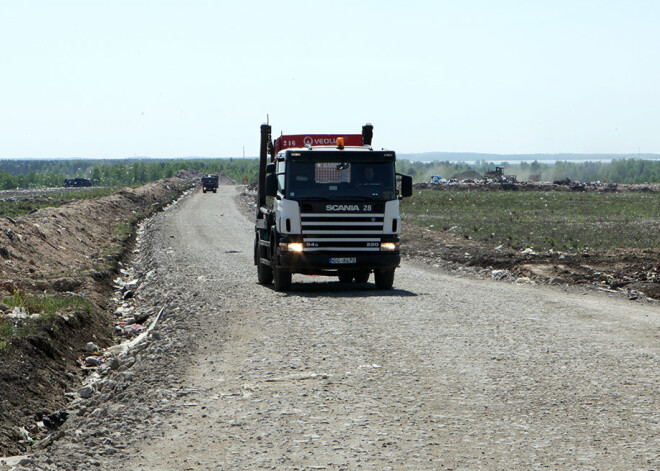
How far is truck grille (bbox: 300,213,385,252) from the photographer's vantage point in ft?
55.0

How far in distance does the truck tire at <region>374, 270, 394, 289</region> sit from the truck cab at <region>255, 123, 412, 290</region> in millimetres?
722

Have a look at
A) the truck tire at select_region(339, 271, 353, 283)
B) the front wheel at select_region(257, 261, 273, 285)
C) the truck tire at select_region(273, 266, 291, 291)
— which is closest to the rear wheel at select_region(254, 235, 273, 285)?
the front wheel at select_region(257, 261, 273, 285)

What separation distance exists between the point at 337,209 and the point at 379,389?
8223 millimetres

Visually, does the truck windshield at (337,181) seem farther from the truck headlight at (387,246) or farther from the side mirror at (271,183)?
the truck headlight at (387,246)

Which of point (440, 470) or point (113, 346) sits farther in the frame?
point (113, 346)

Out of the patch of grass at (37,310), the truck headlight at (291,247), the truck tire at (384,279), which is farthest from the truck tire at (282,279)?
the patch of grass at (37,310)

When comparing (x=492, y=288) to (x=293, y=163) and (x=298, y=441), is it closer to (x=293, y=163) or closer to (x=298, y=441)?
(x=293, y=163)

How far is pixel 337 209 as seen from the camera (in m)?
16.7

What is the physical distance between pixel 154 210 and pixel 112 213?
9280 mm

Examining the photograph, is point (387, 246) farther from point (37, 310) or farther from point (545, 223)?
point (545, 223)

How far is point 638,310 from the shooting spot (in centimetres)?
1522

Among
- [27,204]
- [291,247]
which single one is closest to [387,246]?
[291,247]

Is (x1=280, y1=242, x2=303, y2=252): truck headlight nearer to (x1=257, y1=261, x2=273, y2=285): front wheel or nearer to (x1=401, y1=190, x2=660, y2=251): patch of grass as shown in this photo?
(x1=257, y1=261, x2=273, y2=285): front wheel

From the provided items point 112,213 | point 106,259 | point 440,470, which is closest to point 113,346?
point 440,470
